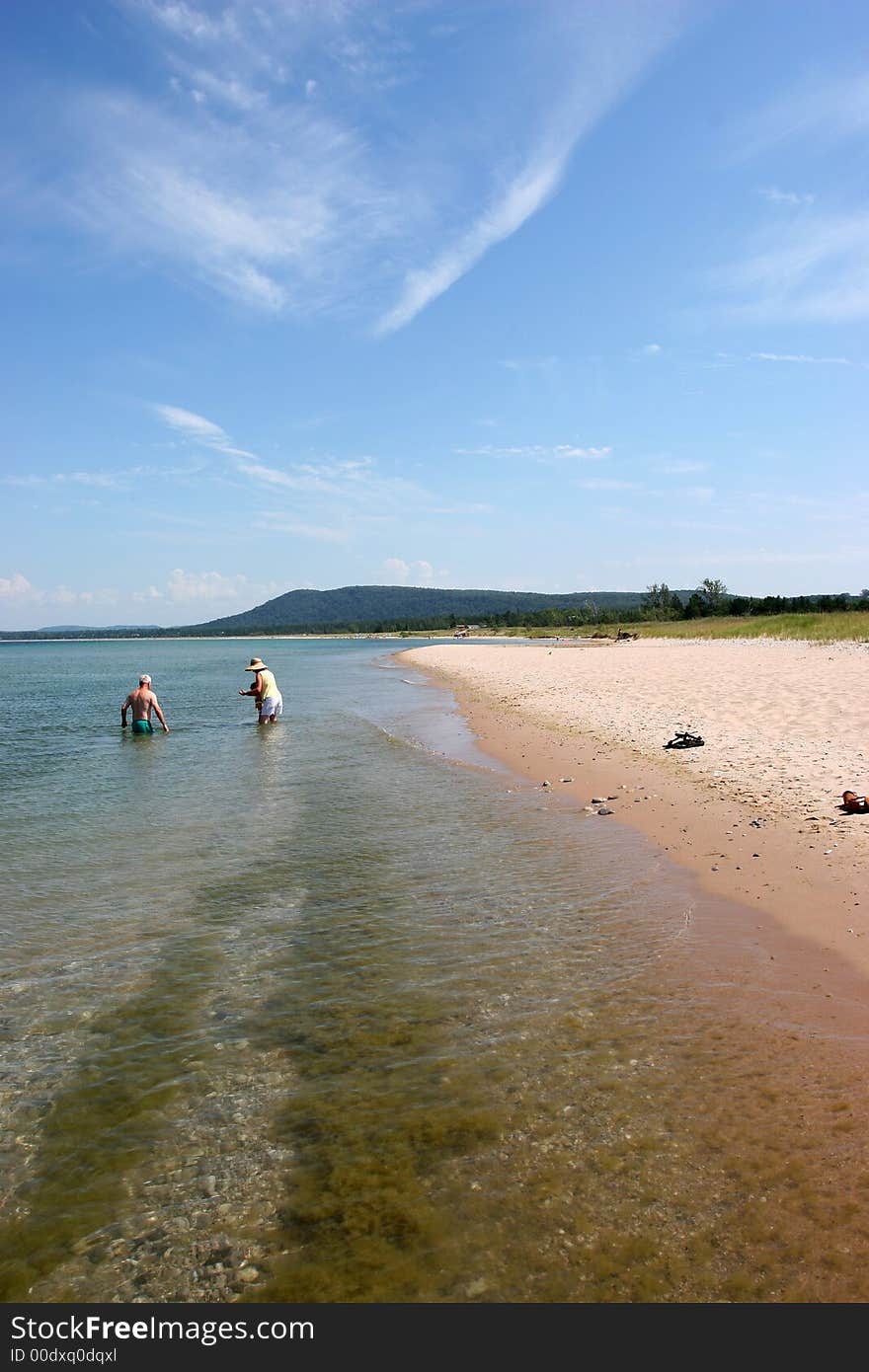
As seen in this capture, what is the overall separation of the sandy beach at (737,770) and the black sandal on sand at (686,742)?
246 millimetres

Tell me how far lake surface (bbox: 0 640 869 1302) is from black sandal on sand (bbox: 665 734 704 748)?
260 inches

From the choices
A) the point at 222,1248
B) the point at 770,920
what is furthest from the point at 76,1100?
the point at 770,920

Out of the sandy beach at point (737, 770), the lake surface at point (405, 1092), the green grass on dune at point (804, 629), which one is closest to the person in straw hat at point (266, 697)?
the sandy beach at point (737, 770)

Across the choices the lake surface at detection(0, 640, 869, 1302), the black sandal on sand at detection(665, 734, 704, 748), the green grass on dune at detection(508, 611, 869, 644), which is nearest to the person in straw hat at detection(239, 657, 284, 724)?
the black sandal on sand at detection(665, 734, 704, 748)

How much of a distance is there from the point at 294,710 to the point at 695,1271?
99.4ft

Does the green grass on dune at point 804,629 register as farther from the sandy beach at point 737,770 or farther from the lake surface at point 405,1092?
the lake surface at point 405,1092

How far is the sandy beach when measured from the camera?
8.77 m

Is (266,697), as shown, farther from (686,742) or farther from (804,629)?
(804,629)

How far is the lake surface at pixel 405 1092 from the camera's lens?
374 centimetres

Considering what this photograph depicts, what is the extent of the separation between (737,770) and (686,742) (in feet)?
9.61

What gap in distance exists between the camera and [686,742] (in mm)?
17156

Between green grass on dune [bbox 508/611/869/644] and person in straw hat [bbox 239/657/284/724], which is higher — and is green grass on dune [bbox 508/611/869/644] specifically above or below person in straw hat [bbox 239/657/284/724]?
above

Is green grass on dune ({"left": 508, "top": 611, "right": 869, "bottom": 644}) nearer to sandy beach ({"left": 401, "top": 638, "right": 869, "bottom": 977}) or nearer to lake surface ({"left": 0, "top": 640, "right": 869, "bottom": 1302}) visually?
sandy beach ({"left": 401, "top": 638, "right": 869, "bottom": 977})
